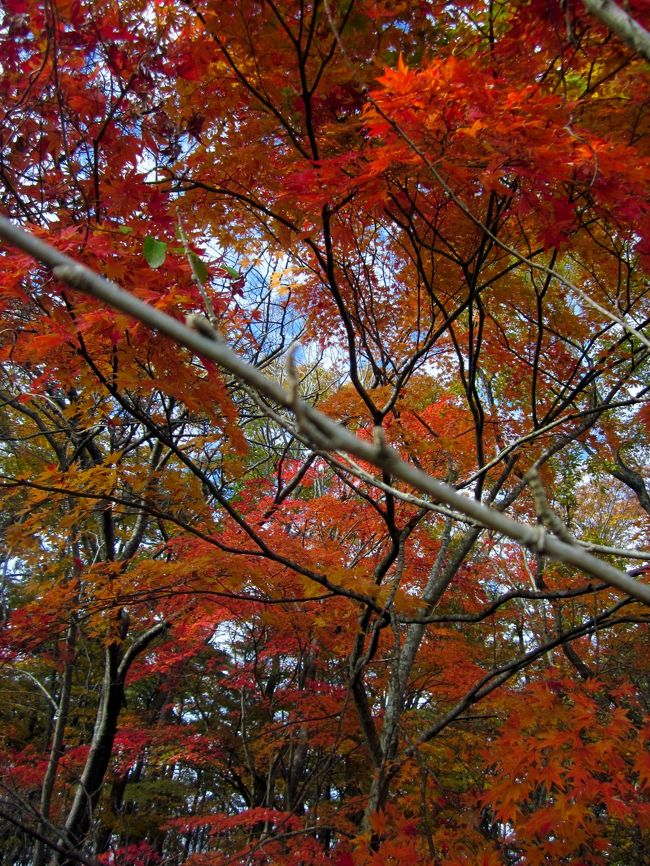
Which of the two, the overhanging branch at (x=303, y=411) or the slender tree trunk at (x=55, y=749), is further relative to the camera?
the slender tree trunk at (x=55, y=749)

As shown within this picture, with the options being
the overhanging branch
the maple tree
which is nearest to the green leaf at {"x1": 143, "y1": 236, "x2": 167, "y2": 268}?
the maple tree

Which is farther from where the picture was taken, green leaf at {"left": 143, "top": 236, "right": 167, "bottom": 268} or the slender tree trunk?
the slender tree trunk

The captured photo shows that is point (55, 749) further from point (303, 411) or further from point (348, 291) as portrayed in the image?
point (303, 411)

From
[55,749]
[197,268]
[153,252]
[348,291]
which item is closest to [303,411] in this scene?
[197,268]

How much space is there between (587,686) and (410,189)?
379cm

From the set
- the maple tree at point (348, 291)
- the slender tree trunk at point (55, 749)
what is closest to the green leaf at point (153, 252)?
the maple tree at point (348, 291)

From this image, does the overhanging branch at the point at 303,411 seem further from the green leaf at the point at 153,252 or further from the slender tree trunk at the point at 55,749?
the slender tree trunk at the point at 55,749

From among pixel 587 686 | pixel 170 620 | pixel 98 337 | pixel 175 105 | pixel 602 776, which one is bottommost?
pixel 602 776

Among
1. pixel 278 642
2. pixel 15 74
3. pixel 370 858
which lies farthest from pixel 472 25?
pixel 278 642

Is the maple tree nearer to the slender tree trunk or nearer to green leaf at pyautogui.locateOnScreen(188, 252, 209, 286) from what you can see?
green leaf at pyautogui.locateOnScreen(188, 252, 209, 286)

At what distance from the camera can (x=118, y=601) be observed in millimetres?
3676

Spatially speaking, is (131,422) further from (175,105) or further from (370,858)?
(370,858)

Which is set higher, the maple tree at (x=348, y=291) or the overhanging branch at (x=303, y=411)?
the maple tree at (x=348, y=291)

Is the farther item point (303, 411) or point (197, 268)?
point (197, 268)
